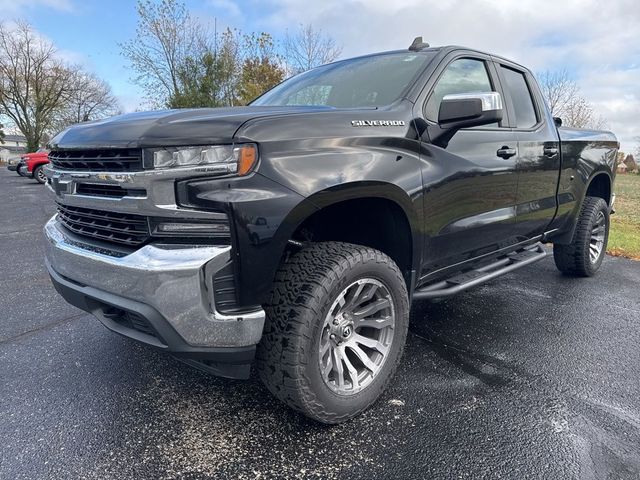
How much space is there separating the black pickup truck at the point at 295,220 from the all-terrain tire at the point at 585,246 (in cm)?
211

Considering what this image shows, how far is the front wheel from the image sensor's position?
199cm

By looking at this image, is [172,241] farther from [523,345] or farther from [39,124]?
[39,124]

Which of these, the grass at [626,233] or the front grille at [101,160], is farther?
the grass at [626,233]

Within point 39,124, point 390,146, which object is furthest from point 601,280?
point 39,124

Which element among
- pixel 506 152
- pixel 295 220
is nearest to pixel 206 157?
pixel 295 220

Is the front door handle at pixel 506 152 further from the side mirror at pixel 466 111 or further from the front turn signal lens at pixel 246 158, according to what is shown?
the front turn signal lens at pixel 246 158

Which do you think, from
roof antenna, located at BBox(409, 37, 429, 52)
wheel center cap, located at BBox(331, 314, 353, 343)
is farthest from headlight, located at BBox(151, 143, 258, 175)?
roof antenna, located at BBox(409, 37, 429, 52)

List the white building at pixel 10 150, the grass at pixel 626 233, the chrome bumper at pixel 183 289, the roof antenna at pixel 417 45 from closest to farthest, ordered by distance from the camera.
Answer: the chrome bumper at pixel 183 289 < the roof antenna at pixel 417 45 < the grass at pixel 626 233 < the white building at pixel 10 150

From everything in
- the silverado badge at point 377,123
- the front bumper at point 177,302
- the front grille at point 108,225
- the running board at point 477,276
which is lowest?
the running board at point 477,276

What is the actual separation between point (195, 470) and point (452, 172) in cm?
208

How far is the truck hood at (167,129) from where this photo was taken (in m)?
1.82

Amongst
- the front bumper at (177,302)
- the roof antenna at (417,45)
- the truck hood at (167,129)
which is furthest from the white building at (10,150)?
the front bumper at (177,302)

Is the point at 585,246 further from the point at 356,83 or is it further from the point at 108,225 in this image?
the point at 108,225

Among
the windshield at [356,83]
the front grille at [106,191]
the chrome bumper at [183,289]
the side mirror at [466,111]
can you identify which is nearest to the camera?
the chrome bumper at [183,289]
